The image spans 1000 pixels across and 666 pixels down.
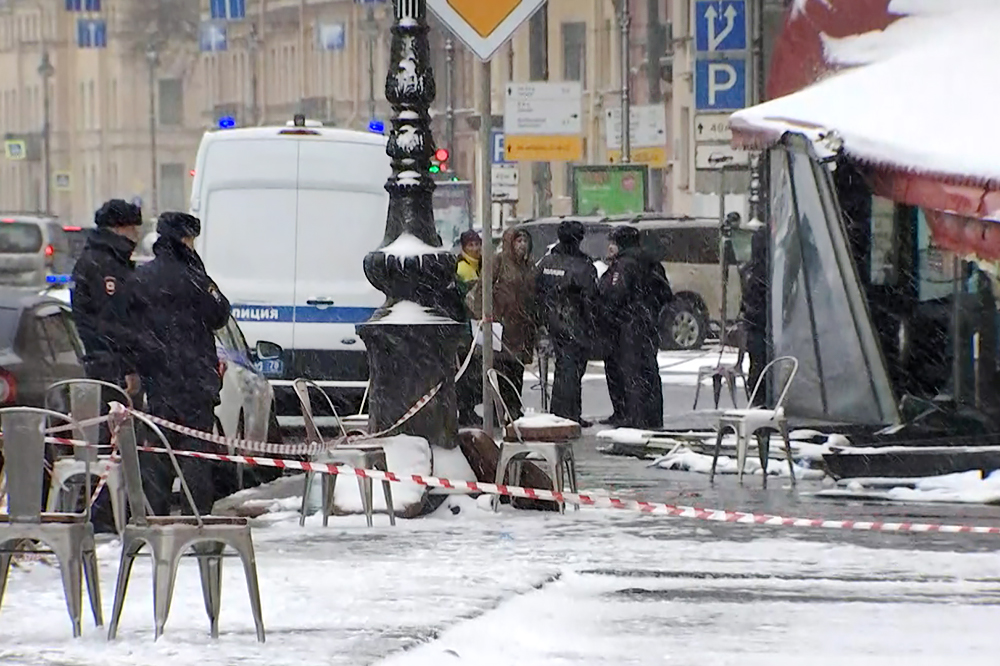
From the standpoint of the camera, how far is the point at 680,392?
84.7ft

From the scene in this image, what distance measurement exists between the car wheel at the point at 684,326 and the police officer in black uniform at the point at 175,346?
23652 millimetres

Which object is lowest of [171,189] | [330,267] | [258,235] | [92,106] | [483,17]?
[330,267]

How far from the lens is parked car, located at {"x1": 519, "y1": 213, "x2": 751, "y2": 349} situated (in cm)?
3588

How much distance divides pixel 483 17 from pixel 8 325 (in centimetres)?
351

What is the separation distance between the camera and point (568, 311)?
1884 cm

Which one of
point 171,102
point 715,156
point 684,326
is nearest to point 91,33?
point 684,326

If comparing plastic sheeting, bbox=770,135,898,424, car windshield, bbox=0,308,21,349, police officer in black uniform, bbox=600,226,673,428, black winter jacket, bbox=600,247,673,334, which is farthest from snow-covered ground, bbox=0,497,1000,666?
black winter jacket, bbox=600,247,673,334

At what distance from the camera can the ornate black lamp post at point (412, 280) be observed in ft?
42.5

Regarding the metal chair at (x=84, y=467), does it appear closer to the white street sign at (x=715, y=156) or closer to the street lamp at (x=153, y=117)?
the white street sign at (x=715, y=156)

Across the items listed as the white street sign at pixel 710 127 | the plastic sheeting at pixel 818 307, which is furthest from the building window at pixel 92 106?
the plastic sheeting at pixel 818 307

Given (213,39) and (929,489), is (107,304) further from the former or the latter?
(213,39)

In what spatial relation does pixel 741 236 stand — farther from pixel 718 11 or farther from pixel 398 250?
pixel 398 250

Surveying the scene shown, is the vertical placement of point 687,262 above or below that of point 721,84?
below

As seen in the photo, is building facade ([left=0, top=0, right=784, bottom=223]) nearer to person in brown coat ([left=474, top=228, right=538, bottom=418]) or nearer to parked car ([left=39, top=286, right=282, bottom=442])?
person in brown coat ([left=474, top=228, right=538, bottom=418])
